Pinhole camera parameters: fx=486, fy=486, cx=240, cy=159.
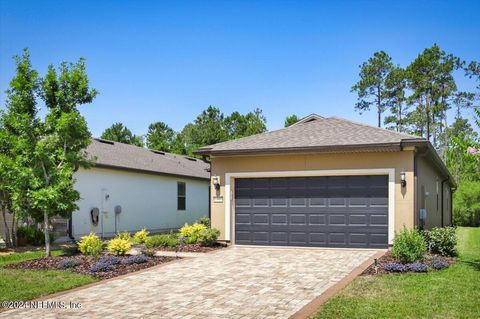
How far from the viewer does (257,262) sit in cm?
1158

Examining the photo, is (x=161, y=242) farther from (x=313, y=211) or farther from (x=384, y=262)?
(x=384, y=262)

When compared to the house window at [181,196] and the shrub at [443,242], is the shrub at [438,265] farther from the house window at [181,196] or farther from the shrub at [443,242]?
the house window at [181,196]

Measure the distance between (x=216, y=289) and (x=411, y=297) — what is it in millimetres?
3175

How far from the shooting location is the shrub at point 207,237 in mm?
14352

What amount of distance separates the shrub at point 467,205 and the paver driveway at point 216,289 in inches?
859

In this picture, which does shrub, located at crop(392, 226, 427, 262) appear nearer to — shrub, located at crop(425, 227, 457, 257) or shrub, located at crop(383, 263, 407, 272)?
shrub, located at crop(383, 263, 407, 272)

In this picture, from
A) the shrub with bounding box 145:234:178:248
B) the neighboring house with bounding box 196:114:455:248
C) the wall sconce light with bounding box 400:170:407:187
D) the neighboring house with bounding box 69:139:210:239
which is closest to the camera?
the wall sconce light with bounding box 400:170:407:187

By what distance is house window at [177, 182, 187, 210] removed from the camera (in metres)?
25.0

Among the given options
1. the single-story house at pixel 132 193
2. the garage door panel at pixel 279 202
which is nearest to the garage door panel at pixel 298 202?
the garage door panel at pixel 279 202

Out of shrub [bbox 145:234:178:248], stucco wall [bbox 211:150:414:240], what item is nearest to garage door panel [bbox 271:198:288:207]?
stucco wall [bbox 211:150:414:240]

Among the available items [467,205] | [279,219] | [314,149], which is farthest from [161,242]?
[467,205]

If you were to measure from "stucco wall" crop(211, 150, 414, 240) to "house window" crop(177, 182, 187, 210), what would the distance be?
974 cm

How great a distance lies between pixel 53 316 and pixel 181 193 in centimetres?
1871

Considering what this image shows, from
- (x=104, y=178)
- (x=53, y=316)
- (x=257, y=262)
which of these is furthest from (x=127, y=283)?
(x=104, y=178)
